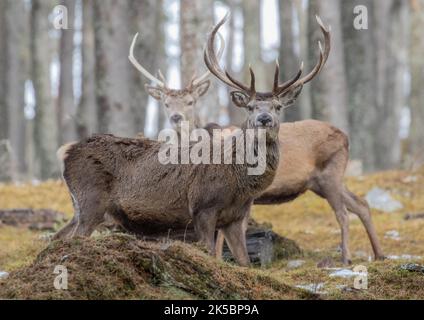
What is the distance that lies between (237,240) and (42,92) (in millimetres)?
18026

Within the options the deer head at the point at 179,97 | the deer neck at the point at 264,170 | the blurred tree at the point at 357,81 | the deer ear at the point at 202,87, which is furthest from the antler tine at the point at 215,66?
the blurred tree at the point at 357,81

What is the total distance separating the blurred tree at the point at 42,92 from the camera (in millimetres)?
25469

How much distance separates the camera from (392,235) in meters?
12.3

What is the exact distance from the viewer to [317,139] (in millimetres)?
11281

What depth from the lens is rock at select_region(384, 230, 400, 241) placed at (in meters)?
12.1

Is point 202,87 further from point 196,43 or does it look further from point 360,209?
point 360,209

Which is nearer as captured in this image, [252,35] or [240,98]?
[240,98]

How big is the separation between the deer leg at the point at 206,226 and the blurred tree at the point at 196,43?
17.8ft

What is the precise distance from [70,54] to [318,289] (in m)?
18.8

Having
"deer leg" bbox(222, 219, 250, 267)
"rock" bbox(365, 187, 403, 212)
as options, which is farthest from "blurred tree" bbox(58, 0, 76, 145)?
"deer leg" bbox(222, 219, 250, 267)

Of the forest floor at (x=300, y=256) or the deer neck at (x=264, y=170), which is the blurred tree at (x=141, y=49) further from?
the deer neck at (x=264, y=170)

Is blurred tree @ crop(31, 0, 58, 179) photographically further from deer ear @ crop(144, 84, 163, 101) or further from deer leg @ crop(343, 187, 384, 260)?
deer leg @ crop(343, 187, 384, 260)

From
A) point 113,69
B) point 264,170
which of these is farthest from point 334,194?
point 113,69

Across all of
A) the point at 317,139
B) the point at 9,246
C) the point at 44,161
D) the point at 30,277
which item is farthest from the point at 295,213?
the point at 44,161
